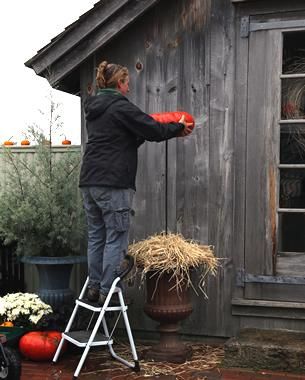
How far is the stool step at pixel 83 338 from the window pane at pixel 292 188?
1757 mm

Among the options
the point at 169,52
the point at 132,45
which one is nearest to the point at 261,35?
the point at 169,52

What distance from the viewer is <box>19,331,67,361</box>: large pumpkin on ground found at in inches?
162

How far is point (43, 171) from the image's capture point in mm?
4797

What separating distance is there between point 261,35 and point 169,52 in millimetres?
770

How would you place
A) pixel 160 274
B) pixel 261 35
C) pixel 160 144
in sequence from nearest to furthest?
pixel 160 274
pixel 261 35
pixel 160 144

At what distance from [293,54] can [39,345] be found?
9.76 ft

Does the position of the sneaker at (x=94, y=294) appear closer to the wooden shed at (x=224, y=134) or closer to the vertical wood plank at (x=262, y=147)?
the wooden shed at (x=224, y=134)

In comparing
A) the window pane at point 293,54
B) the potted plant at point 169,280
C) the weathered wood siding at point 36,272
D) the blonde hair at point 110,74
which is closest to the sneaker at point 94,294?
the potted plant at point 169,280

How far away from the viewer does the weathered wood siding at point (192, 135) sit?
15.0 feet

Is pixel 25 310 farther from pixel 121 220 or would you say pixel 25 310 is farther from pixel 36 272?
pixel 36 272

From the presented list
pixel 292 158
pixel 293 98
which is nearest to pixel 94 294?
pixel 292 158

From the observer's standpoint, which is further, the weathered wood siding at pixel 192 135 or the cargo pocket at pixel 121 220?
the weathered wood siding at pixel 192 135

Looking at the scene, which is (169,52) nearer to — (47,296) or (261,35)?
(261,35)

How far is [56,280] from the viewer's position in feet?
15.3
